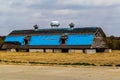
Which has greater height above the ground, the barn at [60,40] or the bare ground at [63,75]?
the barn at [60,40]

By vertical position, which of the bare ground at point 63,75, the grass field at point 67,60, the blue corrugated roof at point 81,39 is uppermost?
the blue corrugated roof at point 81,39

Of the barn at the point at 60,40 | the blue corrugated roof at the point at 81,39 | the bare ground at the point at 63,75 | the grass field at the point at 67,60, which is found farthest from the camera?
the barn at the point at 60,40

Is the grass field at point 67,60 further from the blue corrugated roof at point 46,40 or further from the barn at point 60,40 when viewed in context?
the blue corrugated roof at point 46,40

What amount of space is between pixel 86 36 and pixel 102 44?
5821mm

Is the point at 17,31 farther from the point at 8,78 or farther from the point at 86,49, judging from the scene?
the point at 8,78

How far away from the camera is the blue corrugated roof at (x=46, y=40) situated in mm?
70688

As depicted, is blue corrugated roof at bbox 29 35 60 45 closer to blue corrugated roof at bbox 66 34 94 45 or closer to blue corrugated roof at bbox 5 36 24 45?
blue corrugated roof at bbox 5 36 24 45

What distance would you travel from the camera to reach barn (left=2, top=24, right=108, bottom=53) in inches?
2632

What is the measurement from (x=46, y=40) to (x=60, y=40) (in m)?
3.33

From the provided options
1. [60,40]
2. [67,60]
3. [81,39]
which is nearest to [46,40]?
[60,40]

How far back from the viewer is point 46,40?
71688 mm

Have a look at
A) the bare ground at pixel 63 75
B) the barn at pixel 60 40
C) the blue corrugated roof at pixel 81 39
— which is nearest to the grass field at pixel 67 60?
the bare ground at pixel 63 75

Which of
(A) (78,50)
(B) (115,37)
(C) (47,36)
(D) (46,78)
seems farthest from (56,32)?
(D) (46,78)

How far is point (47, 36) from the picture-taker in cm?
7194
